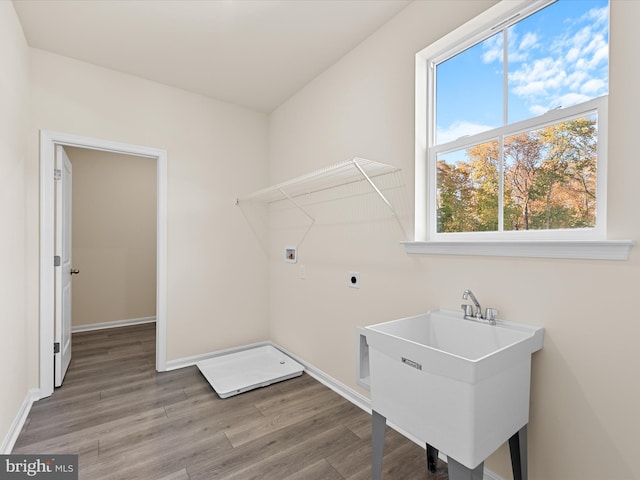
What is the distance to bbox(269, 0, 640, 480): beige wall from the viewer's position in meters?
1.17

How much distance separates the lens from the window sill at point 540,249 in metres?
1.16

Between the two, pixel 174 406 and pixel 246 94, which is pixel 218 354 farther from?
pixel 246 94

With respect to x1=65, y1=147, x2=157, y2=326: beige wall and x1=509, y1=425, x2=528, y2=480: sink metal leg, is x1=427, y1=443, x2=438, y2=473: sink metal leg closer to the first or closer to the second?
x1=509, y1=425, x2=528, y2=480: sink metal leg

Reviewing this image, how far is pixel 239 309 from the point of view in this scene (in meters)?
3.40

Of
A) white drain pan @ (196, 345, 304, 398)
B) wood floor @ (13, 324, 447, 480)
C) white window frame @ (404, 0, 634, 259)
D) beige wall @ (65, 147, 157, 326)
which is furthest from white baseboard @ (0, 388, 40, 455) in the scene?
white window frame @ (404, 0, 634, 259)

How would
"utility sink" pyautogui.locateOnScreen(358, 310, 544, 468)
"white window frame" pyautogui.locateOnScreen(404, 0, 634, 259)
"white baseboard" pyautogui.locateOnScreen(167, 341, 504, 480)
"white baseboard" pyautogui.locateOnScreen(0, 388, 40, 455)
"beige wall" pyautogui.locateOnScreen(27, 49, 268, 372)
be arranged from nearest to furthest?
1. "utility sink" pyautogui.locateOnScreen(358, 310, 544, 468)
2. "white window frame" pyautogui.locateOnScreen(404, 0, 634, 259)
3. "white baseboard" pyautogui.locateOnScreen(0, 388, 40, 455)
4. "white baseboard" pyautogui.locateOnScreen(167, 341, 504, 480)
5. "beige wall" pyautogui.locateOnScreen(27, 49, 268, 372)

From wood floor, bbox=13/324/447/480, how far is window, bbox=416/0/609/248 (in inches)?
51.5

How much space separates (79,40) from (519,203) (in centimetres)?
307

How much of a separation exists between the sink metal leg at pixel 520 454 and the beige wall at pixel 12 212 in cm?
257

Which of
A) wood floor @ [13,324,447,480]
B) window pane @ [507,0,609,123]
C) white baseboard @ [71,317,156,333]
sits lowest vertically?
wood floor @ [13,324,447,480]

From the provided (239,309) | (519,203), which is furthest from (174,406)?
(519,203)

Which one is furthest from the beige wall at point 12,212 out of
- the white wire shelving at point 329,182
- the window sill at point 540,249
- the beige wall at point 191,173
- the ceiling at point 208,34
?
the window sill at point 540,249

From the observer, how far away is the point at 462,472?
1109mm

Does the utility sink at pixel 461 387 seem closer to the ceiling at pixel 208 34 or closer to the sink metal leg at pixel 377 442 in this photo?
the sink metal leg at pixel 377 442
